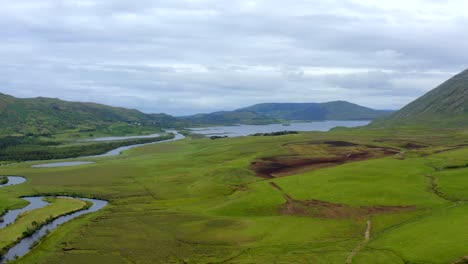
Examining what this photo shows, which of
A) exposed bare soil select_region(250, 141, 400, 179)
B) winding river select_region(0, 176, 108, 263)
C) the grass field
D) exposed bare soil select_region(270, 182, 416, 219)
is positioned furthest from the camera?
exposed bare soil select_region(250, 141, 400, 179)

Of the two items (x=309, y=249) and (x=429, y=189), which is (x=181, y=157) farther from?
(x=309, y=249)

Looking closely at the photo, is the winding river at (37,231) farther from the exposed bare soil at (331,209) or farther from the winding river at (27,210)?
the exposed bare soil at (331,209)

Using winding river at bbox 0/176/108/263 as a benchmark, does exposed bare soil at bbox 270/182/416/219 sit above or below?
above

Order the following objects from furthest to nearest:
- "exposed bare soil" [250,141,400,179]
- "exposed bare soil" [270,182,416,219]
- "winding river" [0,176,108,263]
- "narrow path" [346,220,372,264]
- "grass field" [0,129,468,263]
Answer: "exposed bare soil" [250,141,400,179], "exposed bare soil" [270,182,416,219], "winding river" [0,176,108,263], "grass field" [0,129,468,263], "narrow path" [346,220,372,264]

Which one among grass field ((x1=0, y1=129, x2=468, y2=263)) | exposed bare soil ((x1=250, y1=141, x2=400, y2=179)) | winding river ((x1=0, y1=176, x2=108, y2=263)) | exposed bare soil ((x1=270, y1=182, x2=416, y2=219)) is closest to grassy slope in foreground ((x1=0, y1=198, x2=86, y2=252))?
winding river ((x1=0, y1=176, x2=108, y2=263))

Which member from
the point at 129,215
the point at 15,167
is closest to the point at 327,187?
the point at 129,215

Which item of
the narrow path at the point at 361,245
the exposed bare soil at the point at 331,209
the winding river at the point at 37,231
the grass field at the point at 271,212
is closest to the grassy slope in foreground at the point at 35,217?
the winding river at the point at 37,231

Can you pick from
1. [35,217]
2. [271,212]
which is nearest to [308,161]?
[271,212]

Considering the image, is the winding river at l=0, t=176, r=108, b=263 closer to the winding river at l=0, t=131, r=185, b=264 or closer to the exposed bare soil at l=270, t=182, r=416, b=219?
the winding river at l=0, t=131, r=185, b=264
